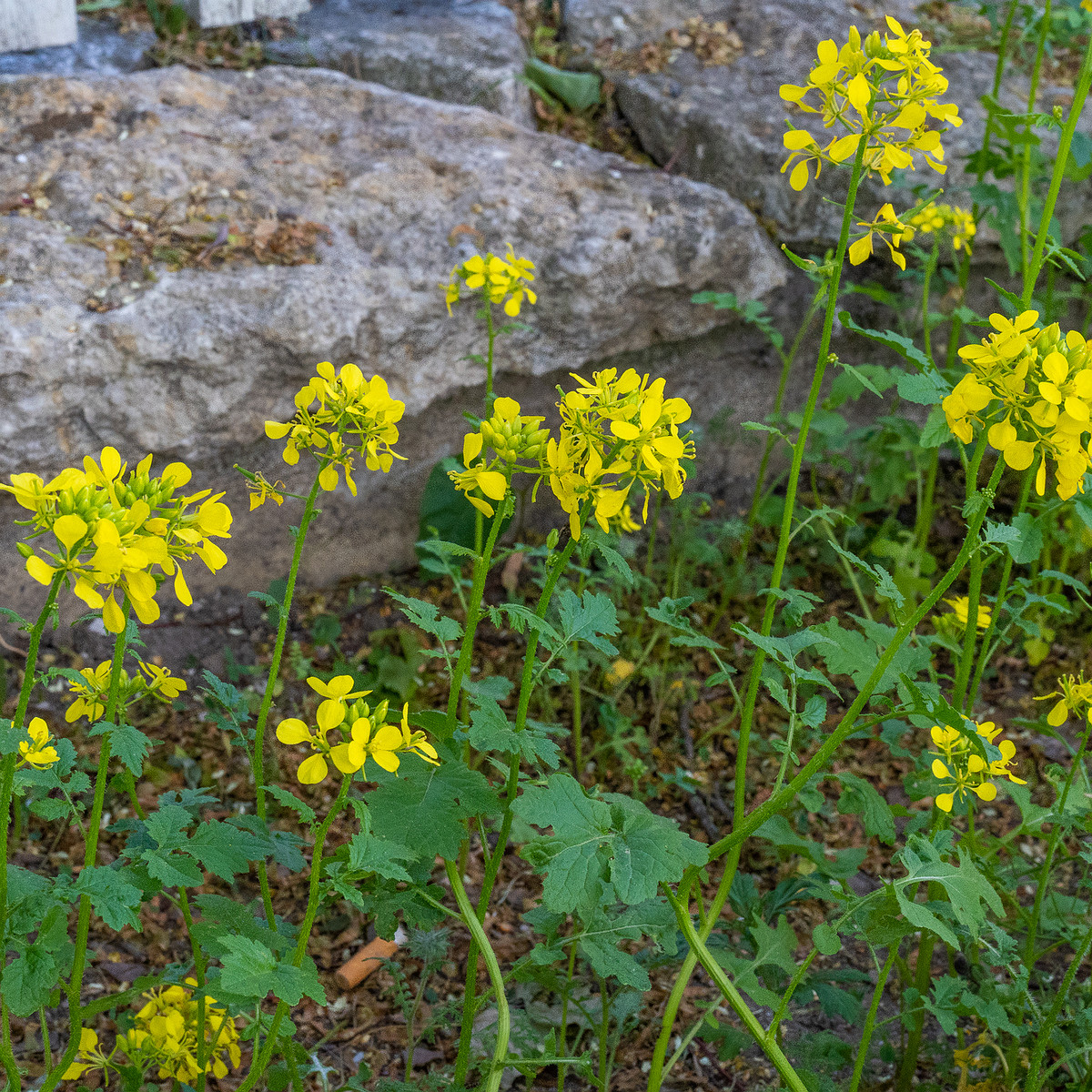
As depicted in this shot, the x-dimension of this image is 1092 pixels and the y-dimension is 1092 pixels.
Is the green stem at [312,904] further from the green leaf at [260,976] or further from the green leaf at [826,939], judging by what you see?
the green leaf at [826,939]

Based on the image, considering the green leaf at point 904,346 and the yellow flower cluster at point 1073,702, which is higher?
the green leaf at point 904,346

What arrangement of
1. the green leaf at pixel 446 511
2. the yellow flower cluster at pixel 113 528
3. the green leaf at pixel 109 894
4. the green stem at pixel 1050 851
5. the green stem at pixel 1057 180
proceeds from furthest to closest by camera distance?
the green leaf at pixel 446 511 < the green stem at pixel 1057 180 < the green stem at pixel 1050 851 < the green leaf at pixel 109 894 < the yellow flower cluster at pixel 113 528

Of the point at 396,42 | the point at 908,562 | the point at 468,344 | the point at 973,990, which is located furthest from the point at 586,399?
the point at 396,42

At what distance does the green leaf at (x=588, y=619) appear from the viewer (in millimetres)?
1642

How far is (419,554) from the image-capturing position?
346 cm

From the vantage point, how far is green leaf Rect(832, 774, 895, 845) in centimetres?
176

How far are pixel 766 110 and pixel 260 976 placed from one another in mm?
3776

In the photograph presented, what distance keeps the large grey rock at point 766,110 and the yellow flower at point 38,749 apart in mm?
3211

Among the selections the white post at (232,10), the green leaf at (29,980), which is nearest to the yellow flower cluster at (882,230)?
the green leaf at (29,980)

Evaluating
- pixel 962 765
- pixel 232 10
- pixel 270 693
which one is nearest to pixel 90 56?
pixel 232 10

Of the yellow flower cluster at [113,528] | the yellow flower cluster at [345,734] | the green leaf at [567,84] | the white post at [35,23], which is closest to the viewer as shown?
the yellow flower cluster at [113,528]

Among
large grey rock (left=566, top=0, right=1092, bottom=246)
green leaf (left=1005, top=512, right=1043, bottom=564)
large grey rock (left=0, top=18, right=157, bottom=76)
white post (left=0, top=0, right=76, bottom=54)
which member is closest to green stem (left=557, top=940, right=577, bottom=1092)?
green leaf (left=1005, top=512, right=1043, bottom=564)

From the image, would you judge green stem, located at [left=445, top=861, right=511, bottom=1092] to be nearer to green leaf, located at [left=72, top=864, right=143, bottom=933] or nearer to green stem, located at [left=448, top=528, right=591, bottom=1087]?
green stem, located at [left=448, top=528, right=591, bottom=1087]

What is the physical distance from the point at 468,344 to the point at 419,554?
2.33 ft
